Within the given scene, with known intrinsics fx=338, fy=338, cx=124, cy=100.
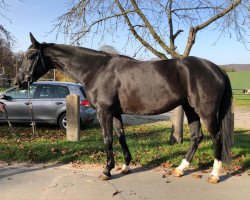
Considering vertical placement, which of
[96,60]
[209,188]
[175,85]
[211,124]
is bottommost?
[209,188]

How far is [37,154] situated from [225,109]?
360 cm

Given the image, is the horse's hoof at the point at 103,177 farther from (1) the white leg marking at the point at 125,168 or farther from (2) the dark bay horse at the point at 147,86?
(1) the white leg marking at the point at 125,168

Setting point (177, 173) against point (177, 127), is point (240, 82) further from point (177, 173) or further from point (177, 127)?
point (177, 173)

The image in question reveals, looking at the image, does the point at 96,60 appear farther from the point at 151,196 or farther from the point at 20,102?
the point at 20,102

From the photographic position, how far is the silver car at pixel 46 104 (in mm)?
11547

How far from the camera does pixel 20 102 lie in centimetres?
1166

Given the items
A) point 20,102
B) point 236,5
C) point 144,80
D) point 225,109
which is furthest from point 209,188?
point 20,102

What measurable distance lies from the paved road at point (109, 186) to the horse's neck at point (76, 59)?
1555 millimetres

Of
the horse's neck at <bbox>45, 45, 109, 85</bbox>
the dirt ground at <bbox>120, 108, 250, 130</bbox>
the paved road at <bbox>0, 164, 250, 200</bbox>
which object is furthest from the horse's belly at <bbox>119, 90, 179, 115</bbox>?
the dirt ground at <bbox>120, 108, 250, 130</bbox>

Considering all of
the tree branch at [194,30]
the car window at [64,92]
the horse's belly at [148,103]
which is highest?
the tree branch at [194,30]

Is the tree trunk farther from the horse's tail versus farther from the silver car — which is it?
the silver car

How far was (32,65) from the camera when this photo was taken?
545 cm

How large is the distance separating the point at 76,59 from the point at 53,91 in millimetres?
6439

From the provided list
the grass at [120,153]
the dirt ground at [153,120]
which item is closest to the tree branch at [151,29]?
the grass at [120,153]
